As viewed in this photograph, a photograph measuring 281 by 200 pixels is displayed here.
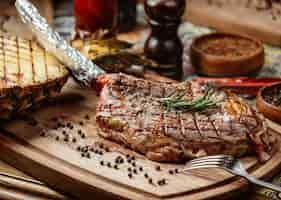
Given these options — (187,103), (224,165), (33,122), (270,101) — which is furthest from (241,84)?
(33,122)

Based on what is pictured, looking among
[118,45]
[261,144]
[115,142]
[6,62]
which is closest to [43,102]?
[6,62]

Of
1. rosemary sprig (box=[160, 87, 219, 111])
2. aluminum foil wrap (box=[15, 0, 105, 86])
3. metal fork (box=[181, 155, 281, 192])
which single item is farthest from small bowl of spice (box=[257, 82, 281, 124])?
aluminum foil wrap (box=[15, 0, 105, 86])

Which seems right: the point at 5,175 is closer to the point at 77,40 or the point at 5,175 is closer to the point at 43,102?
the point at 43,102

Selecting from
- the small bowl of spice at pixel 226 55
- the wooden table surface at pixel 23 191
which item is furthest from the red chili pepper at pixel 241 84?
the wooden table surface at pixel 23 191

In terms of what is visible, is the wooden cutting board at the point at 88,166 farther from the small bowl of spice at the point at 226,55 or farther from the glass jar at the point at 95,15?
the glass jar at the point at 95,15

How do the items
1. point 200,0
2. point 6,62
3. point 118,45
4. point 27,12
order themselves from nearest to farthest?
point 6,62 → point 27,12 → point 118,45 → point 200,0

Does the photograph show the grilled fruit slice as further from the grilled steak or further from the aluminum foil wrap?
the grilled steak
